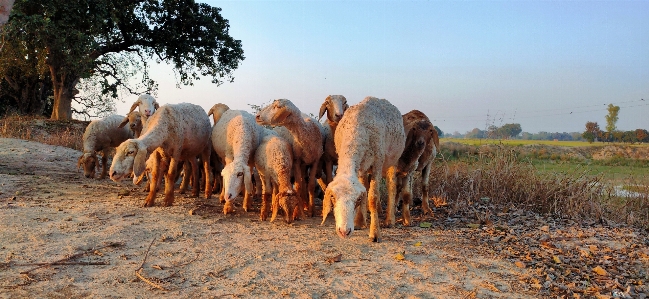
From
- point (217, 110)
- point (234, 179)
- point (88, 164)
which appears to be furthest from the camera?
point (88, 164)

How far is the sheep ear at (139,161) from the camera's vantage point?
7.09 metres

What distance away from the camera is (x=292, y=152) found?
799 centimetres

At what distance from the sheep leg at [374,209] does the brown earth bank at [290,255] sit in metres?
0.14

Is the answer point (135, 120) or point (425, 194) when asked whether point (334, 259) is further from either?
point (135, 120)

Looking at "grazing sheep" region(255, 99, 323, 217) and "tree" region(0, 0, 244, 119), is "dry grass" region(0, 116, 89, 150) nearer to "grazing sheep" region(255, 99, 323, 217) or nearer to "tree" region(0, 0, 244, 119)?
"tree" region(0, 0, 244, 119)

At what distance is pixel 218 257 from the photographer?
516 centimetres

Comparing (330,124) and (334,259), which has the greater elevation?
(330,124)

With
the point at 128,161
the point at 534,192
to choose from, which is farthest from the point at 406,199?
the point at 128,161

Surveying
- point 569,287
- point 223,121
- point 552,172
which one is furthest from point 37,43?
point 569,287

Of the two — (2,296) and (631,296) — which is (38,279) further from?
(631,296)

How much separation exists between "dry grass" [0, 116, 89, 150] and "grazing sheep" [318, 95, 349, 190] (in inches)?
473

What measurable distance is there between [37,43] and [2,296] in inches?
726

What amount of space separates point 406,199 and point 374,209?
167cm

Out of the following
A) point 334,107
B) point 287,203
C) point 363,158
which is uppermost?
point 334,107
